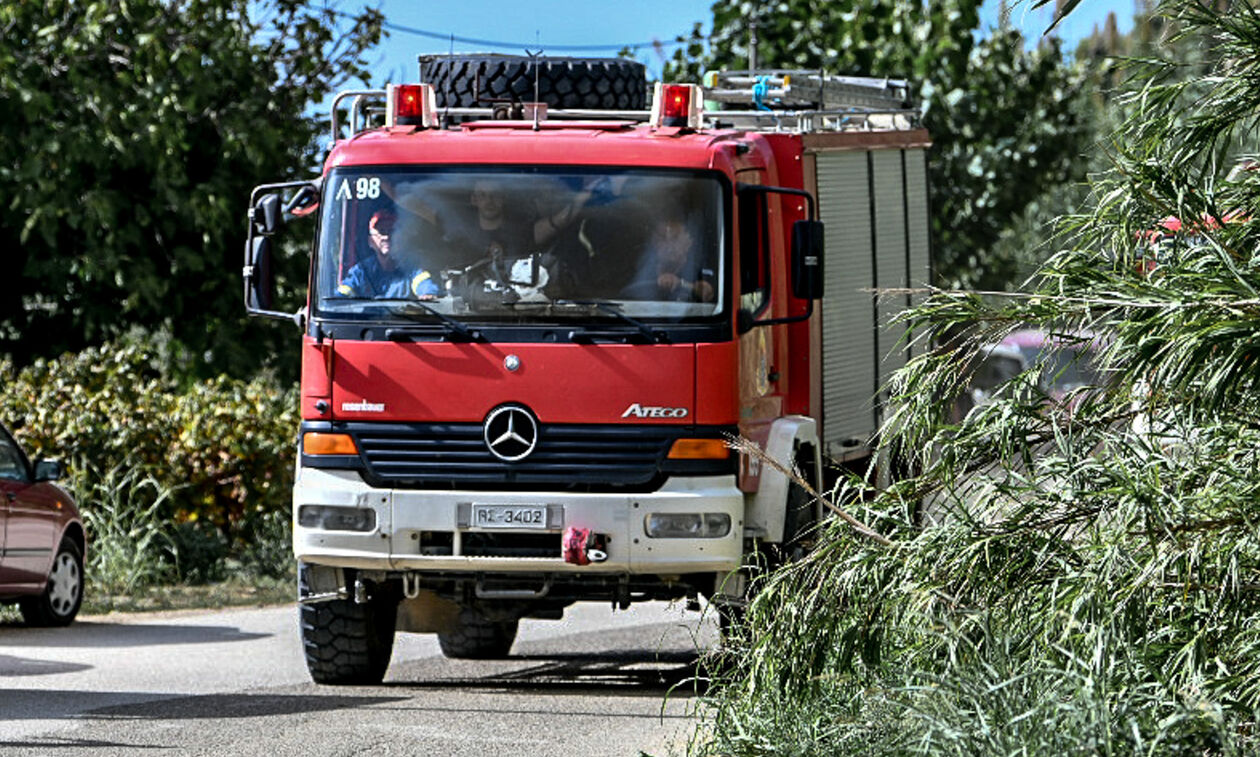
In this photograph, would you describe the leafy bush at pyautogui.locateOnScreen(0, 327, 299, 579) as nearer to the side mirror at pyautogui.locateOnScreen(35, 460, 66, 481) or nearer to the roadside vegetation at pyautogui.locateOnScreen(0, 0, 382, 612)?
the roadside vegetation at pyautogui.locateOnScreen(0, 0, 382, 612)

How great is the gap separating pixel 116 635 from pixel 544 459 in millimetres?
4489

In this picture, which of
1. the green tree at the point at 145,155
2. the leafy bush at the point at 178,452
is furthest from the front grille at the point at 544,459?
the green tree at the point at 145,155

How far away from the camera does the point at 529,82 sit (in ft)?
42.0

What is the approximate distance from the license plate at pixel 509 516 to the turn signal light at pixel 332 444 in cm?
71

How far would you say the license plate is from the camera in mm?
10969

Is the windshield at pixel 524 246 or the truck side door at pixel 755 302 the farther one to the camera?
the truck side door at pixel 755 302

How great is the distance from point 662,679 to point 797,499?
4.55 ft

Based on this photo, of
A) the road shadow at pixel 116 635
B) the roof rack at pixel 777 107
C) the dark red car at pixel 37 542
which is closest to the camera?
the roof rack at pixel 777 107

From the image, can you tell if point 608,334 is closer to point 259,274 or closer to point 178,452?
point 259,274

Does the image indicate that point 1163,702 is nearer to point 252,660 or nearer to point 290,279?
point 252,660

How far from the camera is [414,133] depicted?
11.7m

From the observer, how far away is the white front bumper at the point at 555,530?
10945 millimetres

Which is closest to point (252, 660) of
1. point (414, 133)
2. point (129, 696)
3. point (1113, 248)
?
point (129, 696)

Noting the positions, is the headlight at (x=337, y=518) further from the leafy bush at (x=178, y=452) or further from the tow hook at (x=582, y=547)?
the leafy bush at (x=178, y=452)
